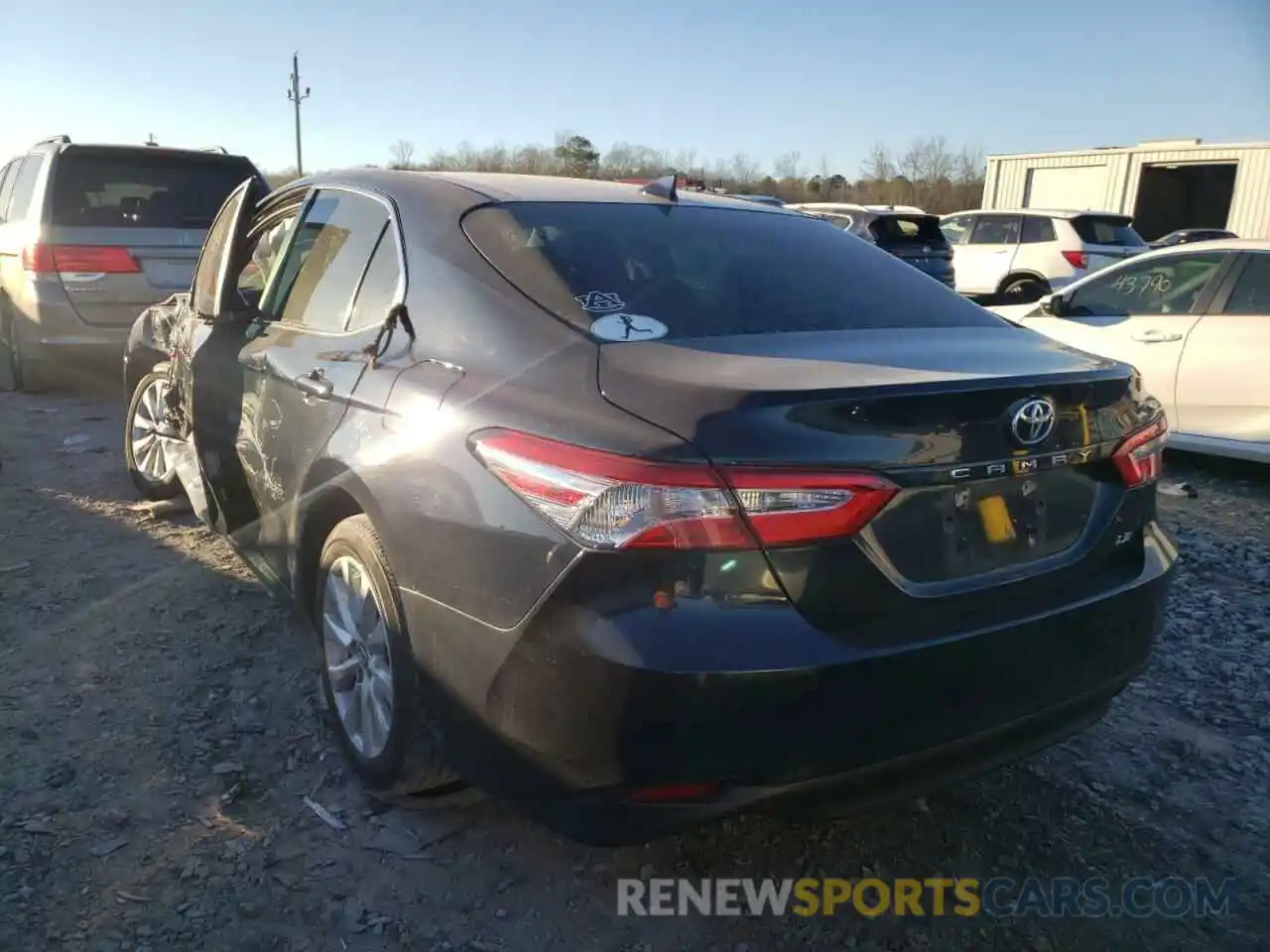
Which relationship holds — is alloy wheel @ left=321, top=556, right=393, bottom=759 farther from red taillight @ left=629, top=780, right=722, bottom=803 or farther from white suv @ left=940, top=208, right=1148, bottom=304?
white suv @ left=940, top=208, right=1148, bottom=304

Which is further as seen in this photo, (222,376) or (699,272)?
(222,376)

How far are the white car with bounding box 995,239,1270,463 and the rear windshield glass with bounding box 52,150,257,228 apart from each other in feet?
20.6

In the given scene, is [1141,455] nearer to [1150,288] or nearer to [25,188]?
[1150,288]

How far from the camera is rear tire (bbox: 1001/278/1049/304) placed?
45.7 ft

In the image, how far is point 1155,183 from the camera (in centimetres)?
3319

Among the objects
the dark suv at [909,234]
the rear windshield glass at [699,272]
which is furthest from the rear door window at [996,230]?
the rear windshield glass at [699,272]

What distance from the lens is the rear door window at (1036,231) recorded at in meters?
14.1

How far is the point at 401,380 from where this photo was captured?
8.23 ft

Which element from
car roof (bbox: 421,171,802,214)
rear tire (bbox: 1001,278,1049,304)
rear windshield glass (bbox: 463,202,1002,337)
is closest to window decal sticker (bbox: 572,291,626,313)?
rear windshield glass (bbox: 463,202,1002,337)

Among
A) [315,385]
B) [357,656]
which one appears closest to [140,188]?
[315,385]

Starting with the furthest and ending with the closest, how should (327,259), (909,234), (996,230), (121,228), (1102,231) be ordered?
1. (996,230)
2. (1102,231)
3. (909,234)
4. (121,228)
5. (327,259)

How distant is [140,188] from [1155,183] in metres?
34.2

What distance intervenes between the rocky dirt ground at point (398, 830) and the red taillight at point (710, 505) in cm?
102

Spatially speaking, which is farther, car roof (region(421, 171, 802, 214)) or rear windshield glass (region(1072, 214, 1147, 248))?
rear windshield glass (region(1072, 214, 1147, 248))
